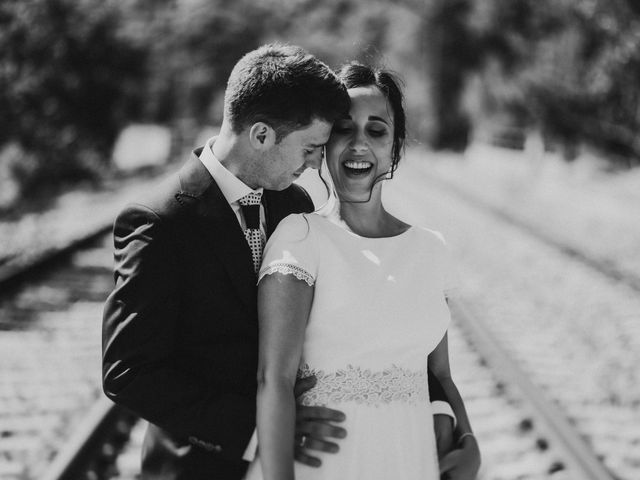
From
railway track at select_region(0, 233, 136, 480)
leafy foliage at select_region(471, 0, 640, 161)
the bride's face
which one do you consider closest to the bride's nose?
the bride's face

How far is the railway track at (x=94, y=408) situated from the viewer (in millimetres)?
3625

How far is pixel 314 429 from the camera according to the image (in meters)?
1.86

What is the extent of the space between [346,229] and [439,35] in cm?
3738

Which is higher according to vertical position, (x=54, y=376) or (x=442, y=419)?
(x=442, y=419)

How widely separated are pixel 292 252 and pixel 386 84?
58 centimetres

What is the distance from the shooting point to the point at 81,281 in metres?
7.63

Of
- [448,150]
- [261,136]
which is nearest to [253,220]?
[261,136]

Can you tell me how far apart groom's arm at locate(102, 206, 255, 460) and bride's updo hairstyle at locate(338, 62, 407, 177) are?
672 millimetres

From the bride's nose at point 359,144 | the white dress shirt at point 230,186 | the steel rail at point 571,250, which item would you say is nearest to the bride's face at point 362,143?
the bride's nose at point 359,144

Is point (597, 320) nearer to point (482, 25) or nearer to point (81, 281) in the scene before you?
point (81, 281)

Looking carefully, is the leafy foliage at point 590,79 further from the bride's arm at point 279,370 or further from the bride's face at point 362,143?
the bride's arm at point 279,370

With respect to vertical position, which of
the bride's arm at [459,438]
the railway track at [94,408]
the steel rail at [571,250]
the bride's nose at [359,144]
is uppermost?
the bride's nose at [359,144]

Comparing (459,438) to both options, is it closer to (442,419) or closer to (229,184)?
(442,419)

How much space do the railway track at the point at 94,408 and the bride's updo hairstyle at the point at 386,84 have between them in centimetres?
218
